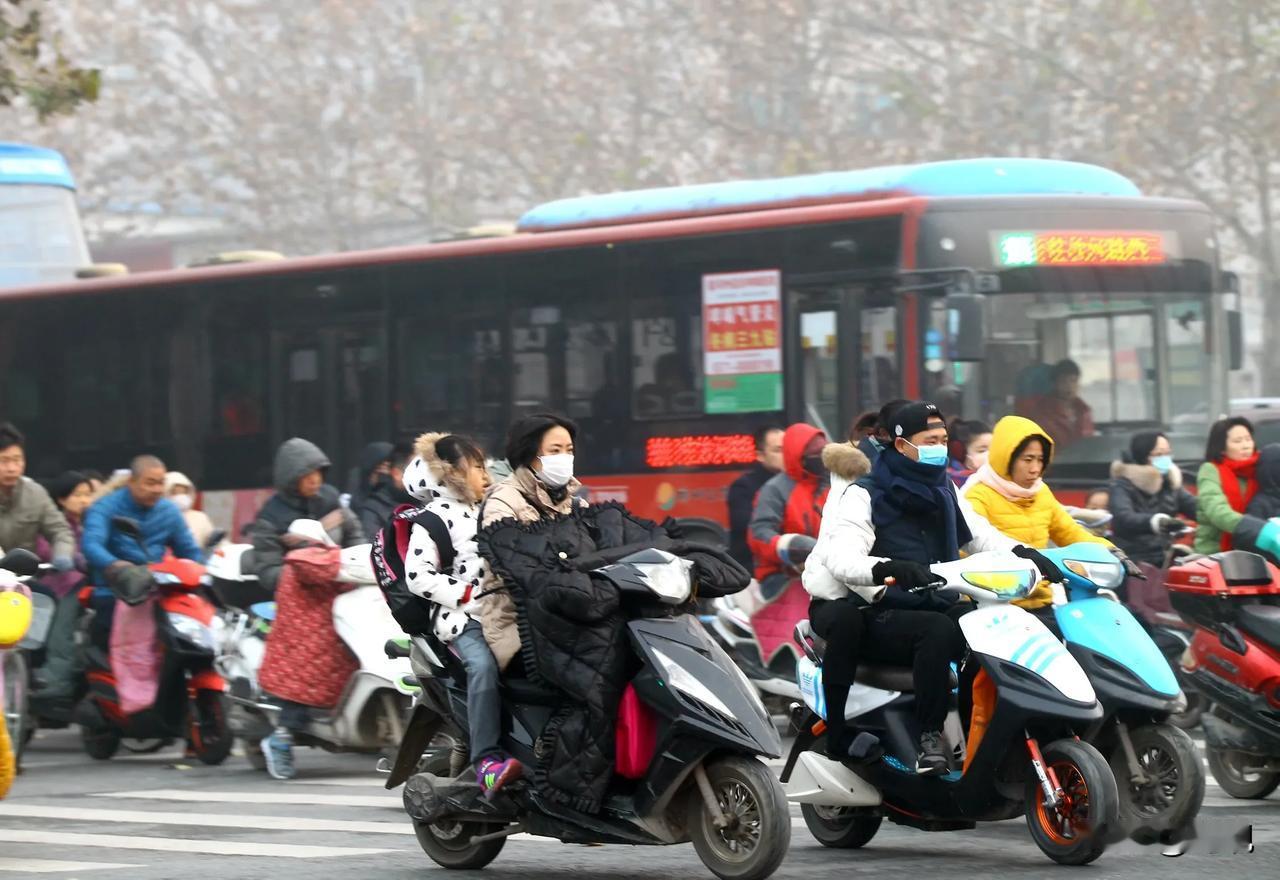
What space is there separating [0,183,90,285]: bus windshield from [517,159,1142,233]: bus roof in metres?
8.52

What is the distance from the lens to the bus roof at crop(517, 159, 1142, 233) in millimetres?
16688

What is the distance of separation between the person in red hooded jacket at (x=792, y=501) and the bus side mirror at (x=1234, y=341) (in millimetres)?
5139

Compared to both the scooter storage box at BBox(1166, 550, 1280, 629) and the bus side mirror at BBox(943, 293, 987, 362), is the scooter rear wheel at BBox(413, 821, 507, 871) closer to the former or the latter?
the scooter storage box at BBox(1166, 550, 1280, 629)

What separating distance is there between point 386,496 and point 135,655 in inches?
74.0

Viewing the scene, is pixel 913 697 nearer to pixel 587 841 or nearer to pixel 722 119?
pixel 587 841

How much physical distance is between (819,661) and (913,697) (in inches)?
17.4

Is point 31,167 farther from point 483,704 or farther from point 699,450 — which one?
point 483,704

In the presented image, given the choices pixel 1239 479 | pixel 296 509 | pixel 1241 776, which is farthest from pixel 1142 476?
pixel 296 509

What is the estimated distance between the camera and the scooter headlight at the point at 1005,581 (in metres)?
8.13

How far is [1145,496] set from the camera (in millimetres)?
13539

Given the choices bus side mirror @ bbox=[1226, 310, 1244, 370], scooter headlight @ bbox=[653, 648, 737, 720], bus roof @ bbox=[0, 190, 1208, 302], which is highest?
bus roof @ bbox=[0, 190, 1208, 302]

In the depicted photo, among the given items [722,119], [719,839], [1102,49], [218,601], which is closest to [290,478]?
[218,601]

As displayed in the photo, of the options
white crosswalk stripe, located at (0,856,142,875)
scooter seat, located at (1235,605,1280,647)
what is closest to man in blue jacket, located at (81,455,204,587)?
white crosswalk stripe, located at (0,856,142,875)

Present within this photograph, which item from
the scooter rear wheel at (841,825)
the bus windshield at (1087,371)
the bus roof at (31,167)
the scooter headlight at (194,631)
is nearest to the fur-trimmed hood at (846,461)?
the scooter rear wheel at (841,825)
